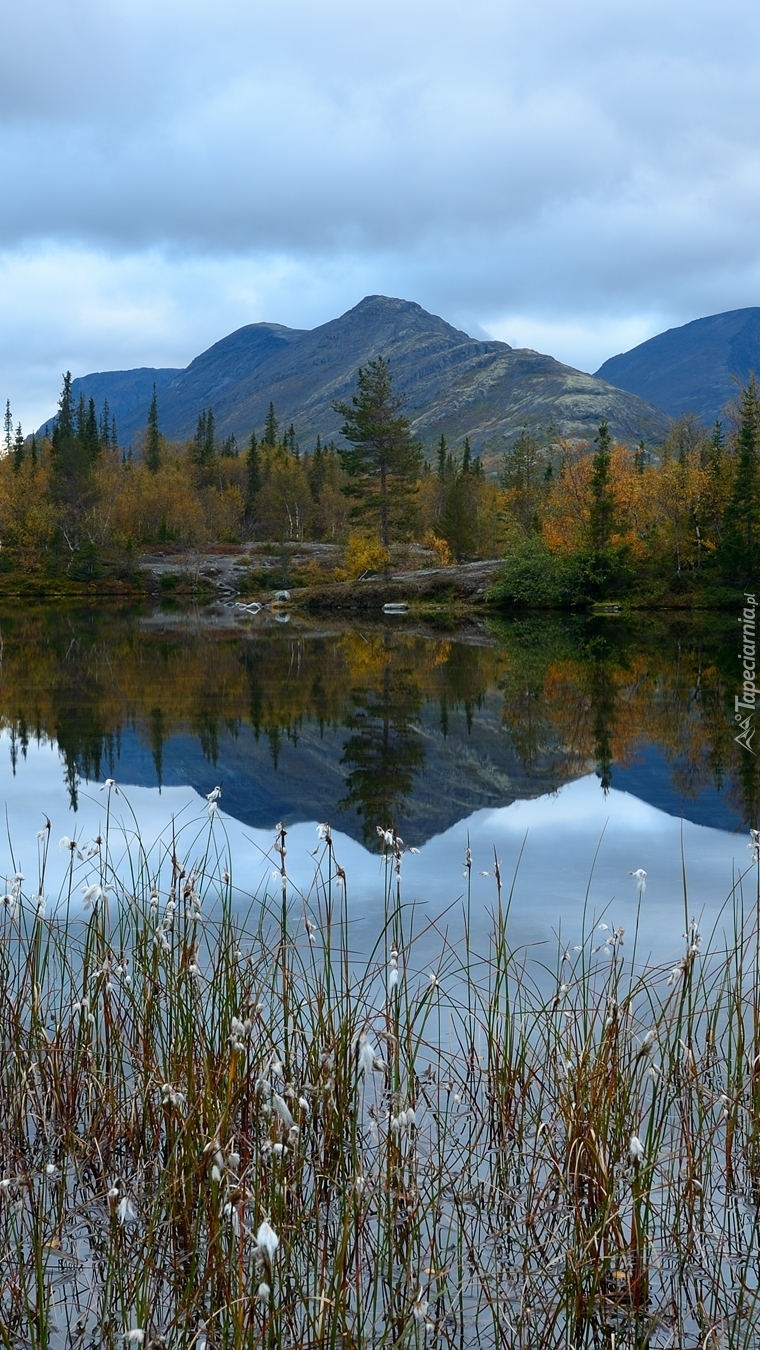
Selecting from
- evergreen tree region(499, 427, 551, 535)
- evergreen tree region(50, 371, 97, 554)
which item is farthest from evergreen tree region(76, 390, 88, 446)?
evergreen tree region(499, 427, 551, 535)

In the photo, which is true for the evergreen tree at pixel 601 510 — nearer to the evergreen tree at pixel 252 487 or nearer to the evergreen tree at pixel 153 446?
the evergreen tree at pixel 252 487

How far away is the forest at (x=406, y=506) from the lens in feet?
169

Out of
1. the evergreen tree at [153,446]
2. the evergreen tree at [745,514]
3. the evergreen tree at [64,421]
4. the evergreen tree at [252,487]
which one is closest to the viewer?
the evergreen tree at [745,514]

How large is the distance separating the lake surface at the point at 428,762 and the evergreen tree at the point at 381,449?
35.3 metres

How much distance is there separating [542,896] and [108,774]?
674 centimetres

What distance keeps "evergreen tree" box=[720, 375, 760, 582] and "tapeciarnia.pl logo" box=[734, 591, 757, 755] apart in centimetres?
926

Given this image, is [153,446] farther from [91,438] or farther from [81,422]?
[91,438]

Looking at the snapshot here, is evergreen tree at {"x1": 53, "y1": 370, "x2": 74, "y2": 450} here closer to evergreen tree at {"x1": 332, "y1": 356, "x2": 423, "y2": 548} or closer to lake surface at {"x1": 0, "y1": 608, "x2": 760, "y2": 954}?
evergreen tree at {"x1": 332, "y1": 356, "x2": 423, "y2": 548}

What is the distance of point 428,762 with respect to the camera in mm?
14906

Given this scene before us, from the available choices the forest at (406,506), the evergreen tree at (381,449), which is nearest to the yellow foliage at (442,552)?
the forest at (406,506)

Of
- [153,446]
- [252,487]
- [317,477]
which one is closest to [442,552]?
[317,477]

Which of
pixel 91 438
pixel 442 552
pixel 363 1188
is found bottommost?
pixel 363 1188

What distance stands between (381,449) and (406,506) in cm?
383

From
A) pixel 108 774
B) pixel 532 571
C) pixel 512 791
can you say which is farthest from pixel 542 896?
pixel 532 571
